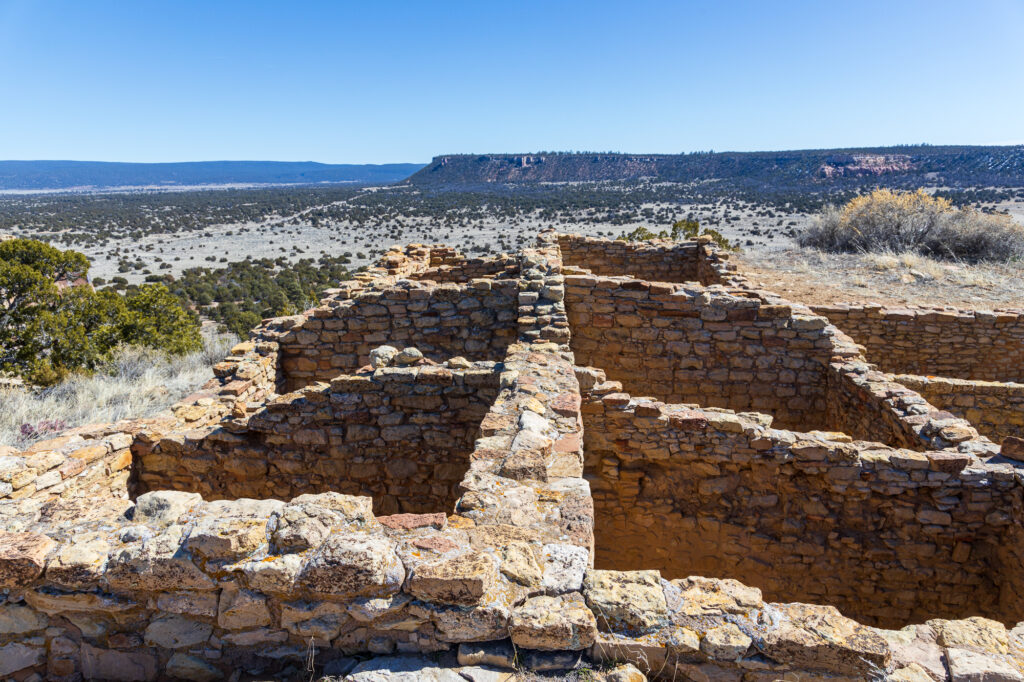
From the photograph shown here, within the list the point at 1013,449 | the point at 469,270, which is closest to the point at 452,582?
the point at 1013,449

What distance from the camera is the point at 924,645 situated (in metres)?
2.43

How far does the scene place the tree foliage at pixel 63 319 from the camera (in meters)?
11.8

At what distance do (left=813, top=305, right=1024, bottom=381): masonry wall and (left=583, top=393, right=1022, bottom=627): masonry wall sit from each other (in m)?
5.84

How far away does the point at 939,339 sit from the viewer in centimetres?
934

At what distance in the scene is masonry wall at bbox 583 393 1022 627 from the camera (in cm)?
430

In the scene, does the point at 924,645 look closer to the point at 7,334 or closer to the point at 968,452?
the point at 968,452

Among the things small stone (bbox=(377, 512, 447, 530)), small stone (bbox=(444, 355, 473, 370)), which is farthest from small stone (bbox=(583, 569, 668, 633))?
small stone (bbox=(444, 355, 473, 370))

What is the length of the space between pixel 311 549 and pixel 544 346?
4.12 m

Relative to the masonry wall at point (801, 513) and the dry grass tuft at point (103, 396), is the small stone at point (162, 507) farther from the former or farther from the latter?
the dry grass tuft at point (103, 396)

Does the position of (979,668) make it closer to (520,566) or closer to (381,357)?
(520,566)

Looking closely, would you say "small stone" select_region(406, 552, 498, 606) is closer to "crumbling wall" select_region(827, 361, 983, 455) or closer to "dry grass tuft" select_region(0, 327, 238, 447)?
"crumbling wall" select_region(827, 361, 983, 455)

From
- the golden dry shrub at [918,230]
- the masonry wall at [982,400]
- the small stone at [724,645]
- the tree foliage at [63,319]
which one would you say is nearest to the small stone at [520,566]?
the small stone at [724,645]

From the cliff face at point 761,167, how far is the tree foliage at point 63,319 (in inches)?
2823

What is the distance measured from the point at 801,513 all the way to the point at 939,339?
6.58 m
